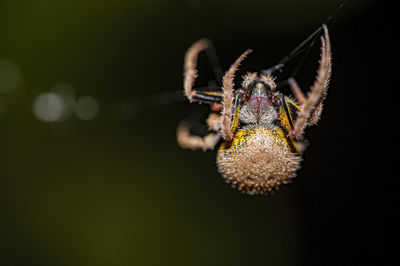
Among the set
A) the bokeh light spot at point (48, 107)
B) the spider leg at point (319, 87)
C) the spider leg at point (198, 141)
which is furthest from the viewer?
the bokeh light spot at point (48, 107)

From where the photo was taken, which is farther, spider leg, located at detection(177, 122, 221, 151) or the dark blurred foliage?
the dark blurred foliage

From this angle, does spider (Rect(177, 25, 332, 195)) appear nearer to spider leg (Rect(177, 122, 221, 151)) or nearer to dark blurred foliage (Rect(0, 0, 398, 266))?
spider leg (Rect(177, 122, 221, 151))

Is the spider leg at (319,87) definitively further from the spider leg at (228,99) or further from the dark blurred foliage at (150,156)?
the dark blurred foliage at (150,156)

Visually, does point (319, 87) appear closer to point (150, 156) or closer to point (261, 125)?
point (261, 125)

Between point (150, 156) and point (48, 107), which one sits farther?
point (150, 156)

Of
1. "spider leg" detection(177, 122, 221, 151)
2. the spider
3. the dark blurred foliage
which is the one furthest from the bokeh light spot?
the spider

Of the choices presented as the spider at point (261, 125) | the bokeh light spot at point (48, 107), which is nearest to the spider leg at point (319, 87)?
the spider at point (261, 125)

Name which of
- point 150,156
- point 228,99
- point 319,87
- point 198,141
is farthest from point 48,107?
point 319,87
